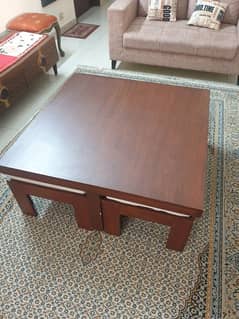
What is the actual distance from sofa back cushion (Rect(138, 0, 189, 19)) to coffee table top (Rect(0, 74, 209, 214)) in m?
1.52

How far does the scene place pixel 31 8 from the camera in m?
2.99

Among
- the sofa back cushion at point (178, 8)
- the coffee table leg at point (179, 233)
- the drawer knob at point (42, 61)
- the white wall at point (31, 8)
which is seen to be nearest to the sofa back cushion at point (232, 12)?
the sofa back cushion at point (178, 8)

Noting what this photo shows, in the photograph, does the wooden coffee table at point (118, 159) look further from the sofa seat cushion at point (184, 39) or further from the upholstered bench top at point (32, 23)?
the upholstered bench top at point (32, 23)

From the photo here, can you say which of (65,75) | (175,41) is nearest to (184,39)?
(175,41)

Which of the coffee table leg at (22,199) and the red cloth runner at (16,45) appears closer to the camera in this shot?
the coffee table leg at (22,199)

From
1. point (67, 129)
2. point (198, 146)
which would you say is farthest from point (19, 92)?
point (198, 146)

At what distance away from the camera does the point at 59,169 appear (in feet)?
3.71

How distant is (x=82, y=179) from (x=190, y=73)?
6.81 feet

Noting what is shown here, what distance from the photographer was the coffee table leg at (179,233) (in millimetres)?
1116

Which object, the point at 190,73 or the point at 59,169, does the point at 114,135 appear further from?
the point at 190,73

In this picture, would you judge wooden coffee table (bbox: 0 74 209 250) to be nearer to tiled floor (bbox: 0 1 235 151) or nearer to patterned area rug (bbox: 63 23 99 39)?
tiled floor (bbox: 0 1 235 151)

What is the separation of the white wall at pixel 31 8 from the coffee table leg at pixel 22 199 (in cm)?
218

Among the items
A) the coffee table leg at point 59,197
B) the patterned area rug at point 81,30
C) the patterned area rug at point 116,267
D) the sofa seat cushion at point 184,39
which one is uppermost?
the sofa seat cushion at point 184,39

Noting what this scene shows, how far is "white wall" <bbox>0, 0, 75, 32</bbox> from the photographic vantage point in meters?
2.67
